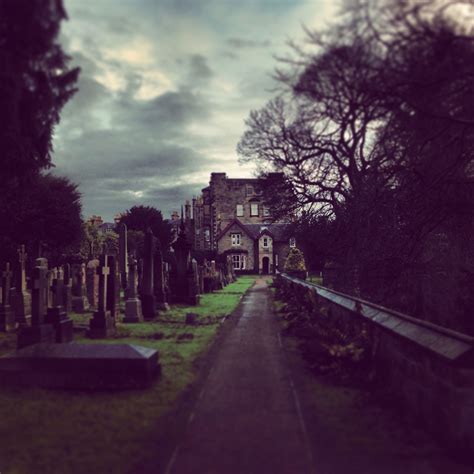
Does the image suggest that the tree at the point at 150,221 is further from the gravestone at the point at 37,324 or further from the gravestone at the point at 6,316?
the gravestone at the point at 37,324

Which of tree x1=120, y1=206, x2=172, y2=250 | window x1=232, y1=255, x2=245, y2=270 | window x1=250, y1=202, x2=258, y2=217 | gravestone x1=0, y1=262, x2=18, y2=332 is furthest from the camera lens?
window x1=250, y1=202, x2=258, y2=217

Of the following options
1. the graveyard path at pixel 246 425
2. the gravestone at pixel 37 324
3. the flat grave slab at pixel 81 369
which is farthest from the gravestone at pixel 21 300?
the graveyard path at pixel 246 425

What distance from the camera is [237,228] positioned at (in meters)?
66.7

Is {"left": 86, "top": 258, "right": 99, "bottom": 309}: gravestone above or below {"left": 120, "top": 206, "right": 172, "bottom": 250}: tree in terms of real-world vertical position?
below

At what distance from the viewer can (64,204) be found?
108 feet

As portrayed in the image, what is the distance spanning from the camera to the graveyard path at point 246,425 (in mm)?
4230

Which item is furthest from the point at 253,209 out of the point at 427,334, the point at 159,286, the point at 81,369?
the point at 427,334

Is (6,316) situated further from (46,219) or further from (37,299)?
(46,219)

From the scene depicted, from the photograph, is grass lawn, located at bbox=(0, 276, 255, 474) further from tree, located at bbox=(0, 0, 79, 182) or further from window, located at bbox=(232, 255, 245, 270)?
window, located at bbox=(232, 255, 245, 270)

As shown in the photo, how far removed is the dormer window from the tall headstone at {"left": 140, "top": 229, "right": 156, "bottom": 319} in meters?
49.8

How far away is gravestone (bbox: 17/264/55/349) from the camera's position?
953cm

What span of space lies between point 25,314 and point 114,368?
9223mm

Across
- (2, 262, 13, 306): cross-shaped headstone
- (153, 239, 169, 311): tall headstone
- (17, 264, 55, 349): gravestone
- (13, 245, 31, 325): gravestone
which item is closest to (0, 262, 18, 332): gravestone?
(2, 262, 13, 306): cross-shaped headstone

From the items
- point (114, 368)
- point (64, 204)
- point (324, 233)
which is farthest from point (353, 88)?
point (64, 204)
